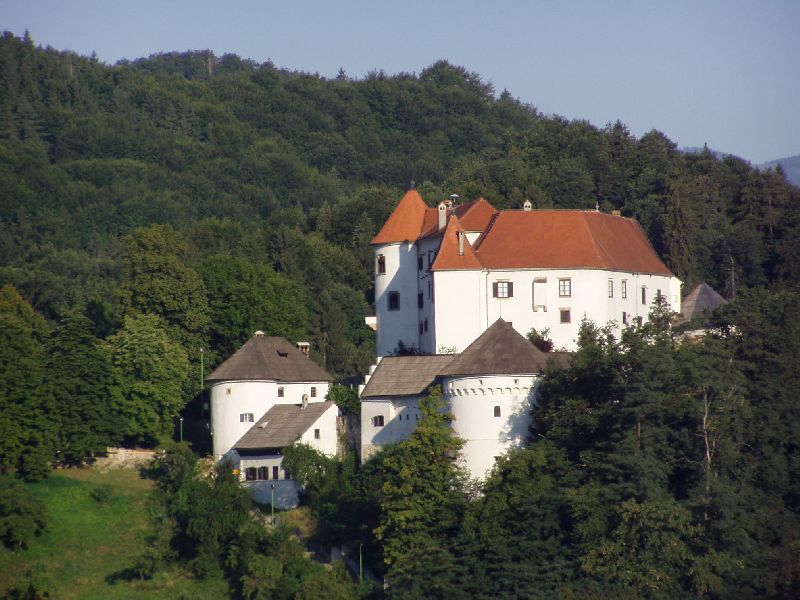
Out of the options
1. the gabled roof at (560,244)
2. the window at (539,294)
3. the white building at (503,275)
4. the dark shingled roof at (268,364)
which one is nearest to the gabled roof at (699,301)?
the white building at (503,275)

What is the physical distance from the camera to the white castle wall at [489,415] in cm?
5928

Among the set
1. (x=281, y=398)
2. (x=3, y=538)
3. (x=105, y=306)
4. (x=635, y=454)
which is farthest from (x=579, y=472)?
(x=105, y=306)

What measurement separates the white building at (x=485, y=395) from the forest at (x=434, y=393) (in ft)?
3.03

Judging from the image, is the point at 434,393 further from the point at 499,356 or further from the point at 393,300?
the point at 393,300

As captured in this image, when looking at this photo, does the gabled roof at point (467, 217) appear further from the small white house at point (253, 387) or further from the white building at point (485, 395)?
the white building at point (485, 395)

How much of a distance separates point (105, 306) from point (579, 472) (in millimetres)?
32365

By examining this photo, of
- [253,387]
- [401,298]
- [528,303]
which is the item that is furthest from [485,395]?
[401,298]

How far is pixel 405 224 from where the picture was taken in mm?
73625

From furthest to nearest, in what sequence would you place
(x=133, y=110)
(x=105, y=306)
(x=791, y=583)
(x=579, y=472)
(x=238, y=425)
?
(x=133, y=110), (x=105, y=306), (x=238, y=425), (x=579, y=472), (x=791, y=583)

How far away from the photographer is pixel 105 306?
80.4 meters

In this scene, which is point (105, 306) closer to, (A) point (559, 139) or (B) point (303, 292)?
(B) point (303, 292)

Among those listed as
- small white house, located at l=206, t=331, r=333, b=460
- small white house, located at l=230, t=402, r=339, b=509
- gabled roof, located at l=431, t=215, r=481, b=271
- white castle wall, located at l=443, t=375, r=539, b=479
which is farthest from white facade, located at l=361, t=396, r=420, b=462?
gabled roof, located at l=431, t=215, r=481, b=271

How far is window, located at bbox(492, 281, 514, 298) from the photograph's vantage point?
224ft

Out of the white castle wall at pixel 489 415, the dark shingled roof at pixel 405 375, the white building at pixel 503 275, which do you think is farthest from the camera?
the white building at pixel 503 275
